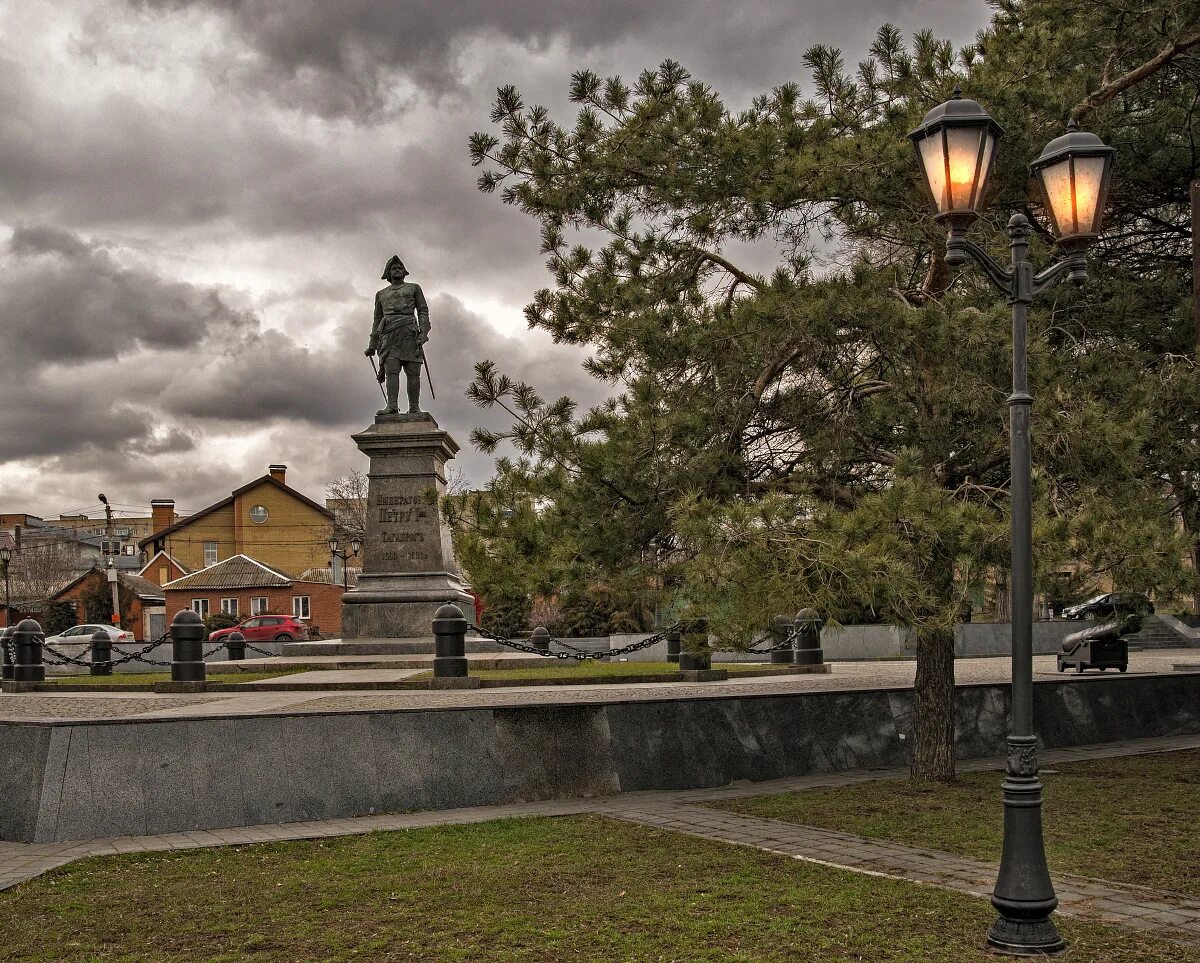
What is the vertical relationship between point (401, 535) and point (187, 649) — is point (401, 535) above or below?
above

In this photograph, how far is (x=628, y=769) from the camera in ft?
33.4

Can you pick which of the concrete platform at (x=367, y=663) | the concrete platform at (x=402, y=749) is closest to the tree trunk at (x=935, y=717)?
the concrete platform at (x=402, y=749)

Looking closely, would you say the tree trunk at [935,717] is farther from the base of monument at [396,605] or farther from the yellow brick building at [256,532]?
the yellow brick building at [256,532]

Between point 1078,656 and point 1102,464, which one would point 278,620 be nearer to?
point 1078,656

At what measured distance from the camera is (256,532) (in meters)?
75.8

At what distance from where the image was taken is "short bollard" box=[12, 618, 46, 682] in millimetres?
16234

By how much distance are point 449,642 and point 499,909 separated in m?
7.39

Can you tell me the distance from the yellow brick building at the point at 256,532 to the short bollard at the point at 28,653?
2318 inches

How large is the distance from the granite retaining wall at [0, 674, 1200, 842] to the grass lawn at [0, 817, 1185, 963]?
2.98ft

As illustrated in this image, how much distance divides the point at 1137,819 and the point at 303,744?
20.1 feet

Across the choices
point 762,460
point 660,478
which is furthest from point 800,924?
point 762,460

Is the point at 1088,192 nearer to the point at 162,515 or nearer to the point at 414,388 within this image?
the point at 414,388

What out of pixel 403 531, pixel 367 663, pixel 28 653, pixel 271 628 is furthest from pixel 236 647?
pixel 271 628

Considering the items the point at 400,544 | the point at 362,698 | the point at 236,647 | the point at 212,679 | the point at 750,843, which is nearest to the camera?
the point at 750,843
